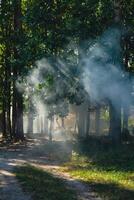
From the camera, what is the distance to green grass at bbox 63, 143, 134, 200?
16484mm

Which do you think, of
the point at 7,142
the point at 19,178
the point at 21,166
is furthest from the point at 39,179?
the point at 7,142

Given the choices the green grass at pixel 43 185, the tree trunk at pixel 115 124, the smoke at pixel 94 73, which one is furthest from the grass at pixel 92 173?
the smoke at pixel 94 73

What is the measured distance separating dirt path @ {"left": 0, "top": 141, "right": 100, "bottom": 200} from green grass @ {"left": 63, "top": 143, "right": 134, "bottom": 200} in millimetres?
434

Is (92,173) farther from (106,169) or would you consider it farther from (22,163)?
(22,163)

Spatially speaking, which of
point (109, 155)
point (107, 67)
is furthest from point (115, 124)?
point (109, 155)

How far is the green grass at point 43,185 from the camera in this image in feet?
51.0

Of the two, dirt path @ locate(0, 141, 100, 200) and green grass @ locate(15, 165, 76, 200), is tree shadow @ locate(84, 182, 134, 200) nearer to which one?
dirt path @ locate(0, 141, 100, 200)

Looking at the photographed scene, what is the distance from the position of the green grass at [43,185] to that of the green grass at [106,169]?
1047mm

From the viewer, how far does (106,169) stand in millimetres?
21109

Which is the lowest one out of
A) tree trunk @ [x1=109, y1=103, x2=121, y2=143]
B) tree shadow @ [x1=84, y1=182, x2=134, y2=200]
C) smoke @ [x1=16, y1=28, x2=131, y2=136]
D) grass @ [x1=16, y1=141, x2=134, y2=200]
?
tree shadow @ [x1=84, y1=182, x2=134, y2=200]

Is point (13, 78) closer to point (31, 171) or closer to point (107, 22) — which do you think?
point (107, 22)

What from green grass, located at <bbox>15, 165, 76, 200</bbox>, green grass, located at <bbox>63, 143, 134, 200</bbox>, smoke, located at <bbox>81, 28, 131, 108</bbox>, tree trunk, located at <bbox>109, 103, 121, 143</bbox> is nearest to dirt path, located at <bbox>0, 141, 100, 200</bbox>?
green grass, located at <bbox>15, 165, 76, 200</bbox>

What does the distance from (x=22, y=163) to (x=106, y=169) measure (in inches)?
217

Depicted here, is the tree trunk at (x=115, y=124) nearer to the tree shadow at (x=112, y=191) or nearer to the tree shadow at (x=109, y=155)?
the tree shadow at (x=109, y=155)
